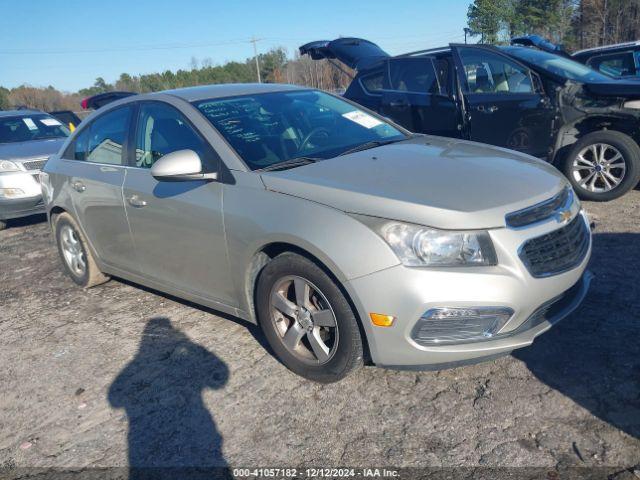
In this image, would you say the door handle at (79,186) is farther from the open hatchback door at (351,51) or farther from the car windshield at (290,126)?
the open hatchback door at (351,51)

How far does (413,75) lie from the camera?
22.9ft

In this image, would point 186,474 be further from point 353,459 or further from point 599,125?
point 599,125

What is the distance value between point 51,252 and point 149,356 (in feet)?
11.6

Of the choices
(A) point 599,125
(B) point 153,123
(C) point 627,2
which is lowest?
(A) point 599,125

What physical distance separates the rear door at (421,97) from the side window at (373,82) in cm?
12

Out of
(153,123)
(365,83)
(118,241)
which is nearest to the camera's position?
(153,123)

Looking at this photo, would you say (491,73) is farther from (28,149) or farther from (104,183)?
(28,149)

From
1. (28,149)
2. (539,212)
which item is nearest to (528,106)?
(539,212)

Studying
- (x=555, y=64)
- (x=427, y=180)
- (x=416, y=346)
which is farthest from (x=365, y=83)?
(x=416, y=346)

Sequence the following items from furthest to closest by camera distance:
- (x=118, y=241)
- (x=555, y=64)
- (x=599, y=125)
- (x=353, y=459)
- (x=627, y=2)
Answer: (x=627, y=2), (x=555, y=64), (x=599, y=125), (x=118, y=241), (x=353, y=459)

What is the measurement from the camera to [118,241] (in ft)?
14.0

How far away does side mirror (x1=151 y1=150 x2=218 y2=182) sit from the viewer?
324 centimetres

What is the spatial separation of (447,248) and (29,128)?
8713mm

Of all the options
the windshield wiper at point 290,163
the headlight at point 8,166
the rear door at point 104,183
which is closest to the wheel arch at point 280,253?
the windshield wiper at point 290,163
